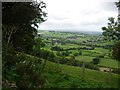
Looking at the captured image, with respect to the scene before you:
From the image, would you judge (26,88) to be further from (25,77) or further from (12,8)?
(12,8)

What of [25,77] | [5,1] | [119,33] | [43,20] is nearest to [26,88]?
[25,77]

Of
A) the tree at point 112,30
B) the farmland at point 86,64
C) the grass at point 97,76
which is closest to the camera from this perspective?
the grass at point 97,76

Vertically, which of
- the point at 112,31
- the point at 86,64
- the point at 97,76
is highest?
the point at 112,31

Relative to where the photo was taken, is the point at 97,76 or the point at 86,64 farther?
the point at 86,64

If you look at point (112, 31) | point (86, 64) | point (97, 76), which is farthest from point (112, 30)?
point (86, 64)

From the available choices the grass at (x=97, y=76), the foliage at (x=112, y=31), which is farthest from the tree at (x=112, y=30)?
the grass at (x=97, y=76)

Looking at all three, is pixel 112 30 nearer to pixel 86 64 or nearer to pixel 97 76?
pixel 97 76

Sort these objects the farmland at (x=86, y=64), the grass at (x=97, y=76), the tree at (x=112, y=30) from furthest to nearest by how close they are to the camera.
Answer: the tree at (x=112, y=30)
the farmland at (x=86, y=64)
the grass at (x=97, y=76)

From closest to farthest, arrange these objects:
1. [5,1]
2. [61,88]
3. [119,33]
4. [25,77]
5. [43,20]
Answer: [25,77] < [5,1] < [61,88] < [119,33] < [43,20]

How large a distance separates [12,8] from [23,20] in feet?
3.66

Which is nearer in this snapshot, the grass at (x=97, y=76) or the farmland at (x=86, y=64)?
the grass at (x=97, y=76)

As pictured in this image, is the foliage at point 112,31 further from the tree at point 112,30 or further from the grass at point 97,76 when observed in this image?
the grass at point 97,76

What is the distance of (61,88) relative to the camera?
46.8 feet

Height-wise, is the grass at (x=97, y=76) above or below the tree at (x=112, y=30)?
below
